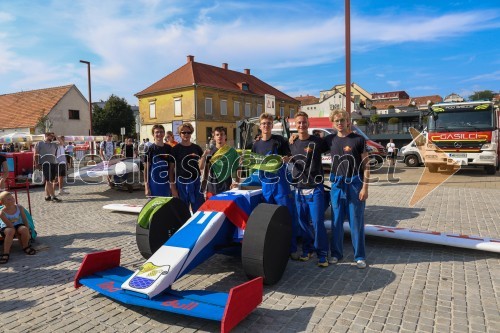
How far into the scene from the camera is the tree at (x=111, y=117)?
4647 cm

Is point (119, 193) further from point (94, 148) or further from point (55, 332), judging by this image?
point (94, 148)

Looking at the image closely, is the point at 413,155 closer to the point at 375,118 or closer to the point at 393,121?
the point at 393,121

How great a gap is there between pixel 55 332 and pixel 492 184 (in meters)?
13.1

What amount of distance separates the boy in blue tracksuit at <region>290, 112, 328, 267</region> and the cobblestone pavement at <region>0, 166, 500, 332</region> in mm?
366

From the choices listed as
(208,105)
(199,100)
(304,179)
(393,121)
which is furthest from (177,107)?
(304,179)

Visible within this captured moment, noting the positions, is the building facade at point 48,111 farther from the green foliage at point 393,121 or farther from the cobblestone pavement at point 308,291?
the cobblestone pavement at point 308,291

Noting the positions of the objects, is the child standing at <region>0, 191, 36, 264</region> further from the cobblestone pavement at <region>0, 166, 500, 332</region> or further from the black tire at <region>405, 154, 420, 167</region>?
the black tire at <region>405, 154, 420, 167</region>

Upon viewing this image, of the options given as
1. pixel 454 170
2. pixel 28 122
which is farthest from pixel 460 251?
pixel 28 122

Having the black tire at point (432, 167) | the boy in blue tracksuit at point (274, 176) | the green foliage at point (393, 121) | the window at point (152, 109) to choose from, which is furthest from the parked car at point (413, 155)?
the window at point (152, 109)

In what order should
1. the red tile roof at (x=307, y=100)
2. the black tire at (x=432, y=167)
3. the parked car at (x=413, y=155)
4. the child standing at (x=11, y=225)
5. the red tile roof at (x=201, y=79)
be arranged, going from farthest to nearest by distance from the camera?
the red tile roof at (x=307, y=100) → the red tile roof at (x=201, y=79) → the parked car at (x=413, y=155) → the black tire at (x=432, y=167) → the child standing at (x=11, y=225)

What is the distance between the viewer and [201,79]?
40.0 meters

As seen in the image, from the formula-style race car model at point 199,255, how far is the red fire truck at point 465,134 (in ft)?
40.1

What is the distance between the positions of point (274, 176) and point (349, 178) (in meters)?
0.91

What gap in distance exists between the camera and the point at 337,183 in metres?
4.47
